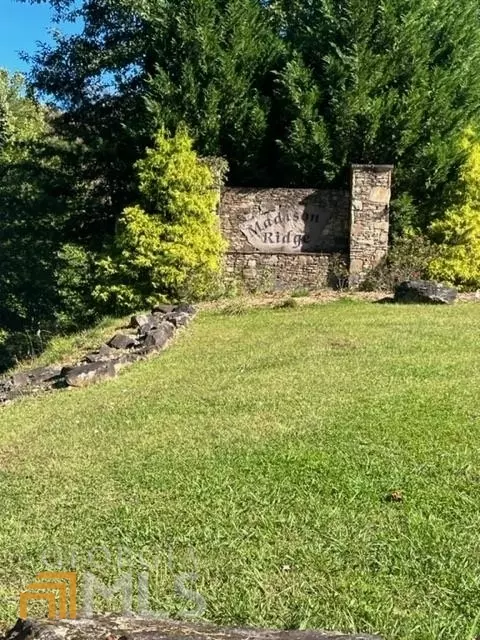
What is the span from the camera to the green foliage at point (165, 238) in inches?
504

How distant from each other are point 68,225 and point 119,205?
4.58ft

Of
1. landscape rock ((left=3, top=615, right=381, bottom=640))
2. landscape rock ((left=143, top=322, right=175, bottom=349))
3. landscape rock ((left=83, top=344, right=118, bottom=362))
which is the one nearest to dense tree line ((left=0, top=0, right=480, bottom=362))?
landscape rock ((left=143, top=322, right=175, bottom=349))

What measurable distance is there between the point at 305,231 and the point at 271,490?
411 inches

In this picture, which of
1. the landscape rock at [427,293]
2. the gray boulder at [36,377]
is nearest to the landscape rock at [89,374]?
the gray boulder at [36,377]

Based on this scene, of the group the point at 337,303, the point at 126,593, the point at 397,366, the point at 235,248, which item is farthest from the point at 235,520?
the point at 235,248

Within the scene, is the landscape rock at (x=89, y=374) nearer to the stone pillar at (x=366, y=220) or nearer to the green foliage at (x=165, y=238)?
the green foliage at (x=165, y=238)

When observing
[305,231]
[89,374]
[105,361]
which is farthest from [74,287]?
[89,374]

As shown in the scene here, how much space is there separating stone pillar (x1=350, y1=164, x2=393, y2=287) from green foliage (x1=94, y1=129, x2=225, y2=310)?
2.53 meters

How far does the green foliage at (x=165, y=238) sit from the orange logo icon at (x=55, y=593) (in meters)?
9.69

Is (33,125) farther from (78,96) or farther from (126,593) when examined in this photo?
(126,593)

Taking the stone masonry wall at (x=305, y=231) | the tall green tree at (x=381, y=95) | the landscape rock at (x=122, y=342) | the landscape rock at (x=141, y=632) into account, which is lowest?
the landscape rock at (x=122, y=342)

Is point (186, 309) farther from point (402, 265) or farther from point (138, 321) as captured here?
point (402, 265)

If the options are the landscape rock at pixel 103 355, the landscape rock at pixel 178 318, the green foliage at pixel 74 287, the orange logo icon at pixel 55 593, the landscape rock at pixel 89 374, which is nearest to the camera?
the orange logo icon at pixel 55 593

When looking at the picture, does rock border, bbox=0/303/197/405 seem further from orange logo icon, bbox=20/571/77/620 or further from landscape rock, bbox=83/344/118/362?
orange logo icon, bbox=20/571/77/620
